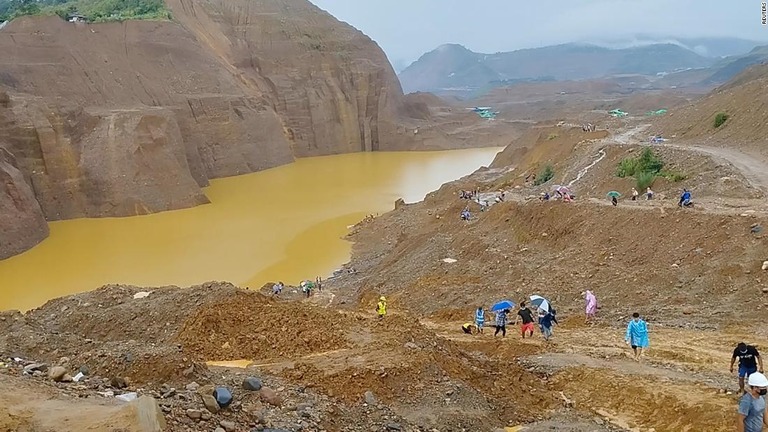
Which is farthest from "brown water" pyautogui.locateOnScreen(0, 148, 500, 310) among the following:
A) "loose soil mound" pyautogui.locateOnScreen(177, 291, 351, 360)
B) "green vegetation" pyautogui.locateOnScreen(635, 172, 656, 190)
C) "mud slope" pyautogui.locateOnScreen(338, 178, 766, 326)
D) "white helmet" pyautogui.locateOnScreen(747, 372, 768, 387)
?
"white helmet" pyautogui.locateOnScreen(747, 372, 768, 387)

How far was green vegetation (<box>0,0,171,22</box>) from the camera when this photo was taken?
4769cm

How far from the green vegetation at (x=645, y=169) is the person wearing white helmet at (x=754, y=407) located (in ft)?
50.2

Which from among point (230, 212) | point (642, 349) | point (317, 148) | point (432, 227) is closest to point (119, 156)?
point (230, 212)

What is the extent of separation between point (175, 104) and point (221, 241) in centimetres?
2090

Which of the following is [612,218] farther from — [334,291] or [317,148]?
[317,148]

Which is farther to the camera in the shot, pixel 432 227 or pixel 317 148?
pixel 317 148

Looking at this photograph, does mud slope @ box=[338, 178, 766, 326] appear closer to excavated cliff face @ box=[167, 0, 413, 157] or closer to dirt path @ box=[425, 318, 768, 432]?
dirt path @ box=[425, 318, 768, 432]

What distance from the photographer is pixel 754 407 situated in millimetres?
6008

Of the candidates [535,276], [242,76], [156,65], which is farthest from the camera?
[242,76]

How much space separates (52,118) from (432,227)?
77.9 ft

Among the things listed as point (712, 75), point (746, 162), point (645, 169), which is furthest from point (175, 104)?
point (712, 75)

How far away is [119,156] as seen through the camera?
124ft

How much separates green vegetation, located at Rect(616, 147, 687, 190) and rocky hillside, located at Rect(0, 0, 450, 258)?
82.6ft

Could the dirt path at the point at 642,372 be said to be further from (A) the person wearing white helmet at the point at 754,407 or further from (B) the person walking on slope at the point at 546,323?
(A) the person wearing white helmet at the point at 754,407
